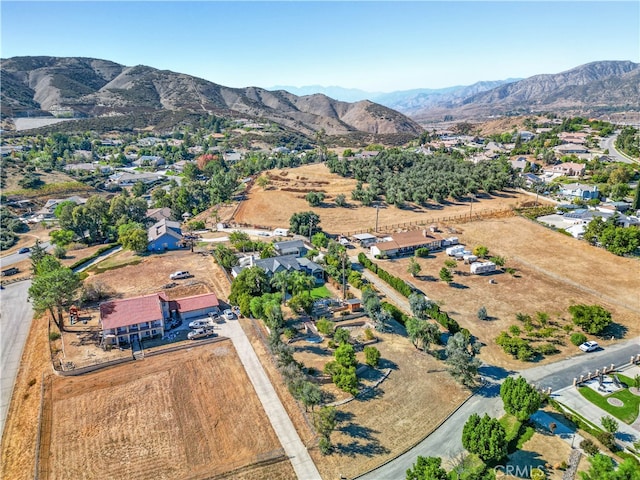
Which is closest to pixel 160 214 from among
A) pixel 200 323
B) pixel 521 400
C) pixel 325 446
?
pixel 200 323

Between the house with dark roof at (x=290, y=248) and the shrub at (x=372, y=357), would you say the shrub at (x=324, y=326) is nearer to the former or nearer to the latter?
the shrub at (x=372, y=357)

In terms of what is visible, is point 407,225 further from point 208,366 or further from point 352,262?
point 208,366

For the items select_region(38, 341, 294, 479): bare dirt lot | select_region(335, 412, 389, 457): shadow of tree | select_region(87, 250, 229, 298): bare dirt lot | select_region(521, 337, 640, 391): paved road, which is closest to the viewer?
select_region(38, 341, 294, 479): bare dirt lot

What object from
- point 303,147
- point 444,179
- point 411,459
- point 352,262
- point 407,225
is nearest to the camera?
point 411,459

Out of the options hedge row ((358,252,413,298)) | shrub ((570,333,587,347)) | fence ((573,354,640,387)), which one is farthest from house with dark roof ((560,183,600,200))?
fence ((573,354,640,387))

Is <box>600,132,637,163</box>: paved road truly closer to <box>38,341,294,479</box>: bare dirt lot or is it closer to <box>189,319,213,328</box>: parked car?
<box>189,319,213,328</box>: parked car

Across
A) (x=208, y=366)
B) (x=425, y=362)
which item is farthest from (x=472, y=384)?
(x=208, y=366)
